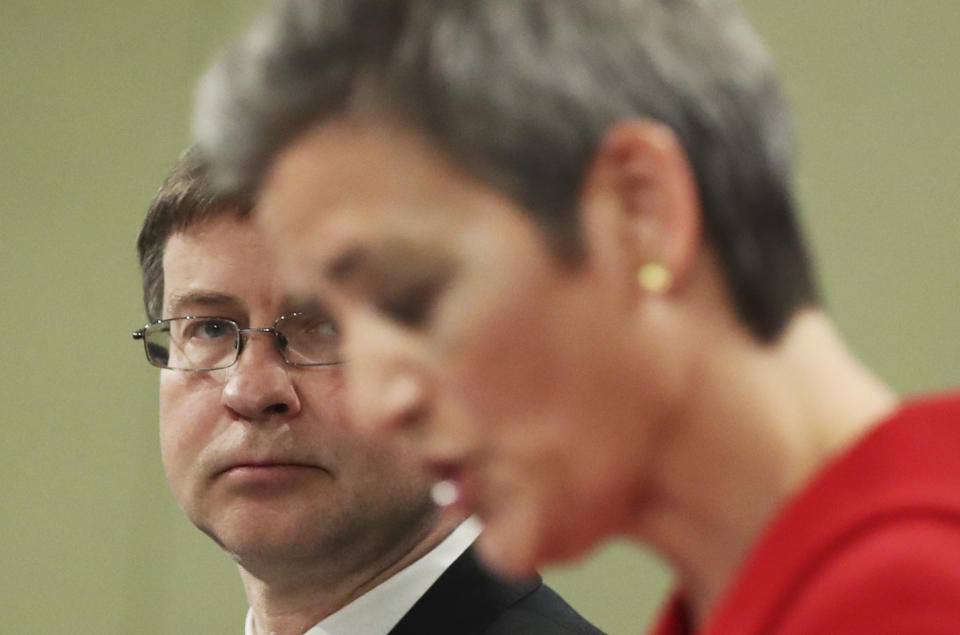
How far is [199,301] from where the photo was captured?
162cm

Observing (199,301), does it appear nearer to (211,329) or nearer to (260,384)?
(211,329)

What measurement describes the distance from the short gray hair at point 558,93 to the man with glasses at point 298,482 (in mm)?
826

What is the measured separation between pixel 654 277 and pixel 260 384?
94cm

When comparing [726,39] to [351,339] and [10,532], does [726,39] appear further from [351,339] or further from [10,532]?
[10,532]

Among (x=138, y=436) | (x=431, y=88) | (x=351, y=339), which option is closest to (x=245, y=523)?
(x=351, y=339)

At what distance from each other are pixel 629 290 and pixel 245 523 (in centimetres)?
98

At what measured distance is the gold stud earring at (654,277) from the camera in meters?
0.68

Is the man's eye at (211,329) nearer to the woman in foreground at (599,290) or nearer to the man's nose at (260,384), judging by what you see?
the man's nose at (260,384)

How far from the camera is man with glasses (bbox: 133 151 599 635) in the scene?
1540 mm

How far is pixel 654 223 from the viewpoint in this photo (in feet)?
2.23

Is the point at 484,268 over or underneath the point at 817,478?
over

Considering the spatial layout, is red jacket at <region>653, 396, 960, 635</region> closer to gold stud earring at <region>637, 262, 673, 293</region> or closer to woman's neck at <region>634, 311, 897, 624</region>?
woman's neck at <region>634, 311, 897, 624</region>

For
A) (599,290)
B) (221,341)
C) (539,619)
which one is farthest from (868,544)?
(221,341)

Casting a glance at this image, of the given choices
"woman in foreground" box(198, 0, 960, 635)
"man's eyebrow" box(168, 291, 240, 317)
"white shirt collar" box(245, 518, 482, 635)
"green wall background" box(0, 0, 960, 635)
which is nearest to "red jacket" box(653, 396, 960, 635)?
"woman in foreground" box(198, 0, 960, 635)
